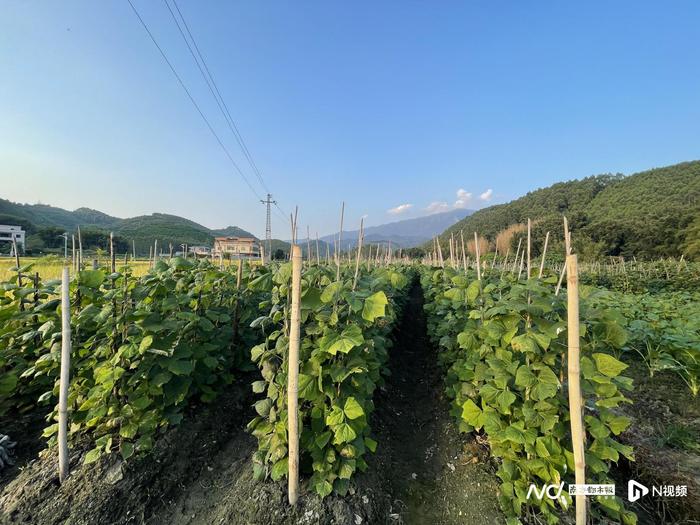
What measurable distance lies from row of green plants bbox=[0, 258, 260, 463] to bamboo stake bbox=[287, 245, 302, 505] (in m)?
1.15

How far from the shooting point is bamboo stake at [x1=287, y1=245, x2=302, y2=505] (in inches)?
85.7

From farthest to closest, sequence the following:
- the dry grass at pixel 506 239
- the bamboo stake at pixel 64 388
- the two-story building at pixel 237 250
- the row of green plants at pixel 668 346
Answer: the dry grass at pixel 506 239, the two-story building at pixel 237 250, the row of green plants at pixel 668 346, the bamboo stake at pixel 64 388

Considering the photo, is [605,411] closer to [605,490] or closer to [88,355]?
[605,490]

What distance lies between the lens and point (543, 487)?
2.34 meters

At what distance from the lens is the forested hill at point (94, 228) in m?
46.5

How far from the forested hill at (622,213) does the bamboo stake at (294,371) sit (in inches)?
1513

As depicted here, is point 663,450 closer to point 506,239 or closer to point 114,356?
point 114,356

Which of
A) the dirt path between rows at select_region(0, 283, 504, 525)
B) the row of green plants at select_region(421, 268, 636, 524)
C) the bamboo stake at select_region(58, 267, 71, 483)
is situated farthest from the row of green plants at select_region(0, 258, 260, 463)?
the row of green plants at select_region(421, 268, 636, 524)

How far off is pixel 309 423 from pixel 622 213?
59394 millimetres
